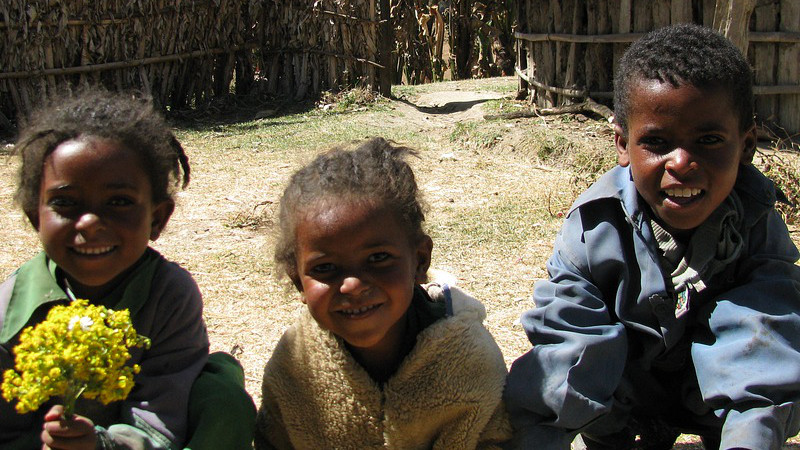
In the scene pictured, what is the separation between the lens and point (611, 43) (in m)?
7.71

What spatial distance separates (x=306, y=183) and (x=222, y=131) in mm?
6679

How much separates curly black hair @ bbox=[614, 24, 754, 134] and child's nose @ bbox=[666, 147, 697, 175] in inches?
7.1

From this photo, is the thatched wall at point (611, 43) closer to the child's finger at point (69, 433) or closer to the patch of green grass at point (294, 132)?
the patch of green grass at point (294, 132)

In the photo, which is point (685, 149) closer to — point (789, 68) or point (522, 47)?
point (789, 68)

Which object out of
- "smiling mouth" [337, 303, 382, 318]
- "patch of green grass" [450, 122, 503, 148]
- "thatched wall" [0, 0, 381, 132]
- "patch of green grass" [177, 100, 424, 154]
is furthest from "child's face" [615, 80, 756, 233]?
"thatched wall" [0, 0, 381, 132]

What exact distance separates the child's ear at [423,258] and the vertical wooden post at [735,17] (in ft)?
13.4

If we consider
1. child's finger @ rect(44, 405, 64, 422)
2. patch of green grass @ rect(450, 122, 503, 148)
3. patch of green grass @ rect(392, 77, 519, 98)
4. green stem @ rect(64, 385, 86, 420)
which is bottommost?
patch of green grass @ rect(450, 122, 503, 148)

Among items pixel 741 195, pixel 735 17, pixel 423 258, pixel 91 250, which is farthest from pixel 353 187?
pixel 735 17

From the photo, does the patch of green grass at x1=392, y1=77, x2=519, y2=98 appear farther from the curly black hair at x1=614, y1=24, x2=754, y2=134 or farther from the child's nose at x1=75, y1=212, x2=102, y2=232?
the child's nose at x1=75, y1=212, x2=102, y2=232

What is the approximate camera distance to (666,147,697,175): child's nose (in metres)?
2.23

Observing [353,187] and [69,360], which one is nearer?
[69,360]

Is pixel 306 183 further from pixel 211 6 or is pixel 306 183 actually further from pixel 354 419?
pixel 211 6

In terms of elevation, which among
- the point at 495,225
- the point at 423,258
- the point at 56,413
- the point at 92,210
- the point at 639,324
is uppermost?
the point at 92,210

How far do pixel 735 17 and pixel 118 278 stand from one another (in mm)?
4736
